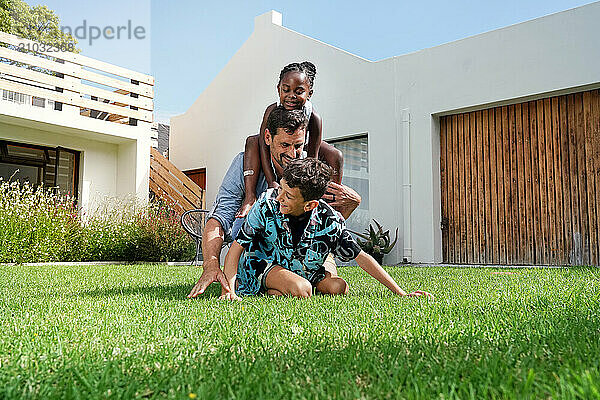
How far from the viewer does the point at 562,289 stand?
3627 millimetres

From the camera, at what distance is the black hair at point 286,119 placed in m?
3.68

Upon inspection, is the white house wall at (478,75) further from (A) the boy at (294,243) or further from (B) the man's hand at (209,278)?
(B) the man's hand at (209,278)

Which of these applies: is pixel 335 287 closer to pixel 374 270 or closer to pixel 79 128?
pixel 374 270

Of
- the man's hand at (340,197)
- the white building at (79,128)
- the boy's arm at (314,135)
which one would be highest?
the white building at (79,128)

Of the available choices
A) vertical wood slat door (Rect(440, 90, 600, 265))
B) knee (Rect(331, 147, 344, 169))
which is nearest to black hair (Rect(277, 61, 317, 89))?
knee (Rect(331, 147, 344, 169))

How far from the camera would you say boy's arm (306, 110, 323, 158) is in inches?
153

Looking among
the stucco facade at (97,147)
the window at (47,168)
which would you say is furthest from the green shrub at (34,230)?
the window at (47,168)

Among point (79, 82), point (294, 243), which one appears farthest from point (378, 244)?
point (79, 82)

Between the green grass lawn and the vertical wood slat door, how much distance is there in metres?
5.12

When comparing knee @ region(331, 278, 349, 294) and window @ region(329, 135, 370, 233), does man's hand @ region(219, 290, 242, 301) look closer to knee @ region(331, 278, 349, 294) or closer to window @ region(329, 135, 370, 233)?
knee @ region(331, 278, 349, 294)

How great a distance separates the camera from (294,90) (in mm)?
3795

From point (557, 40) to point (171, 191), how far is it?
7.71m

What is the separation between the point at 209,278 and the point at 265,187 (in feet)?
2.99

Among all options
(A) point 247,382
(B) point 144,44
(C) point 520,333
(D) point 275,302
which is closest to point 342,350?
(A) point 247,382
